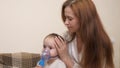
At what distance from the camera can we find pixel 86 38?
1.47m

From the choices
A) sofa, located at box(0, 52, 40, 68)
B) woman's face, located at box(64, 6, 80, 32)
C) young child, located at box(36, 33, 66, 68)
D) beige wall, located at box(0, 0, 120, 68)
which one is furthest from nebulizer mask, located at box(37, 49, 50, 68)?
beige wall, located at box(0, 0, 120, 68)

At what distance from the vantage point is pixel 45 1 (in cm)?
213

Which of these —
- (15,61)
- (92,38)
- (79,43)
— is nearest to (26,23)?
(15,61)

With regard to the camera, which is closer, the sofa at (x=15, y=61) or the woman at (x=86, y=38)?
the woman at (x=86, y=38)

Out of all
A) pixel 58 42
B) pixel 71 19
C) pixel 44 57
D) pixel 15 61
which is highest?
pixel 71 19

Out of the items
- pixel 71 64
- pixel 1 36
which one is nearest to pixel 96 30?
pixel 71 64

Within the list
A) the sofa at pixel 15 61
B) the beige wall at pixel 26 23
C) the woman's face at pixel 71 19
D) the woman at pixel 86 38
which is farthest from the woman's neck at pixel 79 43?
the beige wall at pixel 26 23

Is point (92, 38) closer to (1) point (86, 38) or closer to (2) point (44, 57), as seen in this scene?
(1) point (86, 38)

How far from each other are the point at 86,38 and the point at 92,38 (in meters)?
0.04

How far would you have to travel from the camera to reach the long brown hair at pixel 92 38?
1.43 meters

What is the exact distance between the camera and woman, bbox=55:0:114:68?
1417 mm

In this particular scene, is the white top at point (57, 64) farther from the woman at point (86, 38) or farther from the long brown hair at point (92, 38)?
the long brown hair at point (92, 38)

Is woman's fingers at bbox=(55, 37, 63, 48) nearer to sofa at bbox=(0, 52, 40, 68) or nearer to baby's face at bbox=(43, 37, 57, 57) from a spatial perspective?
baby's face at bbox=(43, 37, 57, 57)

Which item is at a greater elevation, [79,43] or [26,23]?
[26,23]
